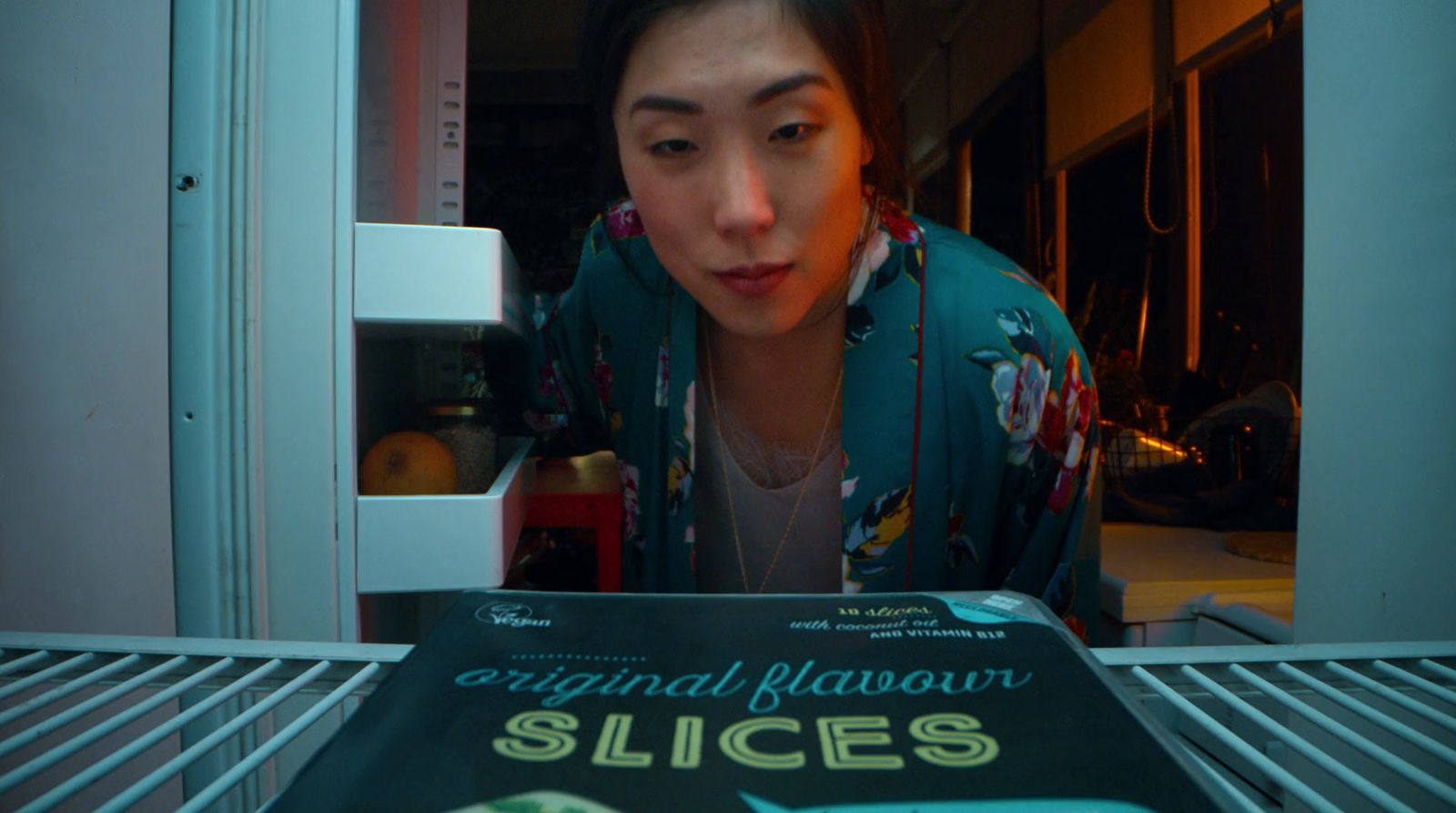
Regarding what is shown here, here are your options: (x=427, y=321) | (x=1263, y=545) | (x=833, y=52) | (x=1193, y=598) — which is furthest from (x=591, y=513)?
(x=1263, y=545)

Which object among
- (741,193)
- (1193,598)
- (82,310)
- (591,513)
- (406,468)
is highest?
(741,193)

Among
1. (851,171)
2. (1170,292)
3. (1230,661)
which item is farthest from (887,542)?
(1170,292)

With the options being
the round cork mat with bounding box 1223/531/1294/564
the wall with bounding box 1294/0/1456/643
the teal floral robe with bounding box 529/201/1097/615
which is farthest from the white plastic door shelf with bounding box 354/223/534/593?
the round cork mat with bounding box 1223/531/1294/564

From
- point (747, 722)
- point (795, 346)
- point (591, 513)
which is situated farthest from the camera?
point (591, 513)

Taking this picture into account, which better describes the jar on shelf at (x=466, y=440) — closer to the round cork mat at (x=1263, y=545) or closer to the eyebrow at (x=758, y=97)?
the eyebrow at (x=758, y=97)

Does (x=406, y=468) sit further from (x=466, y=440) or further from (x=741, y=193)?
(x=741, y=193)

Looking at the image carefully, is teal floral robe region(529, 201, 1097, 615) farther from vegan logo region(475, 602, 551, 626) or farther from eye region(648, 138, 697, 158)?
vegan logo region(475, 602, 551, 626)

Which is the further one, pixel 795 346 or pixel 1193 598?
pixel 1193 598
